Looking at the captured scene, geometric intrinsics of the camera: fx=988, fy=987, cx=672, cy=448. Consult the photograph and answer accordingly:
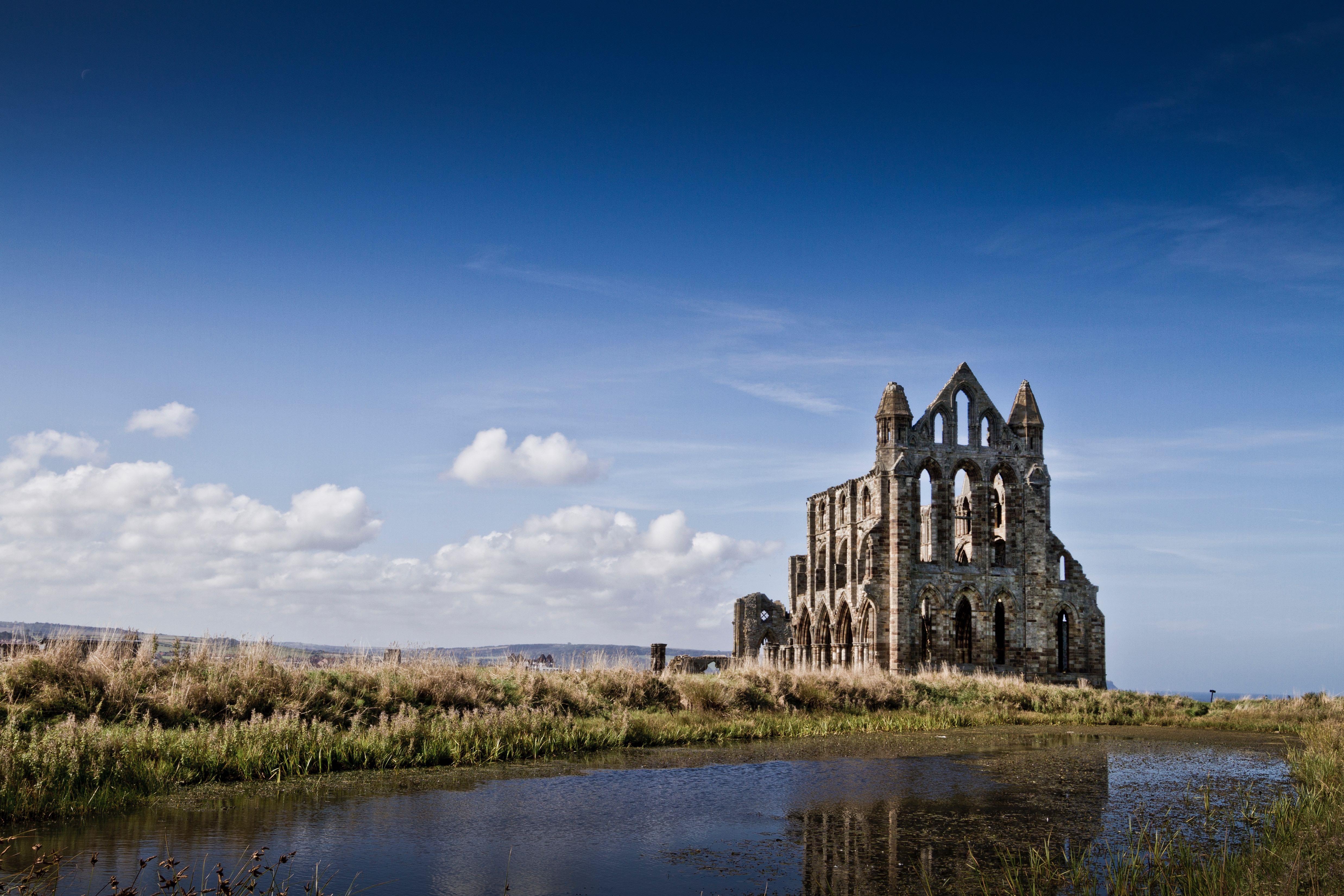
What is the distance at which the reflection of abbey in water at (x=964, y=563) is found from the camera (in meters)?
45.3

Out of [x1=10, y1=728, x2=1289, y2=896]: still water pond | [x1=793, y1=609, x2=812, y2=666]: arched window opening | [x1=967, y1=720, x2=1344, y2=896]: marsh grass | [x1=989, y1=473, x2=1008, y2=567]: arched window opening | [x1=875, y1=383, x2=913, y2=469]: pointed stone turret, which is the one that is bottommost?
[x1=10, y1=728, x2=1289, y2=896]: still water pond

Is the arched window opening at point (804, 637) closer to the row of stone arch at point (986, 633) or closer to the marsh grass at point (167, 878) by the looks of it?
the row of stone arch at point (986, 633)

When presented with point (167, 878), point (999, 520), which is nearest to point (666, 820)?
point (167, 878)

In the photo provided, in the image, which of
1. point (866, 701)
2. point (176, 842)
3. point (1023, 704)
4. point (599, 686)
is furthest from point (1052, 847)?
point (1023, 704)

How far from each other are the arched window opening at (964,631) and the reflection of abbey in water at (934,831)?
33.2m

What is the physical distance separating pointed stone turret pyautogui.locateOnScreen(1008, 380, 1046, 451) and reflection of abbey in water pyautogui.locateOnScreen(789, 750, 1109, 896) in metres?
35.5

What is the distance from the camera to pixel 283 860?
739 centimetres

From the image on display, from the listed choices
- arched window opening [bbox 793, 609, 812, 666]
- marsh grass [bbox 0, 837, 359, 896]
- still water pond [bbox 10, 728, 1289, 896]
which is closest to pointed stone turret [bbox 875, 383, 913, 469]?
arched window opening [bbox 793, 609, 812, 666]

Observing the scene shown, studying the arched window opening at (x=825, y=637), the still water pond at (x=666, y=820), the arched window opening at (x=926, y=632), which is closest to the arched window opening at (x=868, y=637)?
the arched window opening at (x=926, y=632)

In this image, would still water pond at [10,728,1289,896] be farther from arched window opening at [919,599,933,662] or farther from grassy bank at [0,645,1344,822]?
arched window opening at [919,599,933,662]

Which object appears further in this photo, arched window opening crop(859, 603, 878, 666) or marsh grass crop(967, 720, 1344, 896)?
arched window opening crop(859, 603, 878, 666)

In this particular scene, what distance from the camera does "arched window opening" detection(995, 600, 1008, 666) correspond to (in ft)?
154

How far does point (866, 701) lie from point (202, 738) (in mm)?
18584

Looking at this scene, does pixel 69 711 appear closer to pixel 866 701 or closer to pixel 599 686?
pixel 599 686
